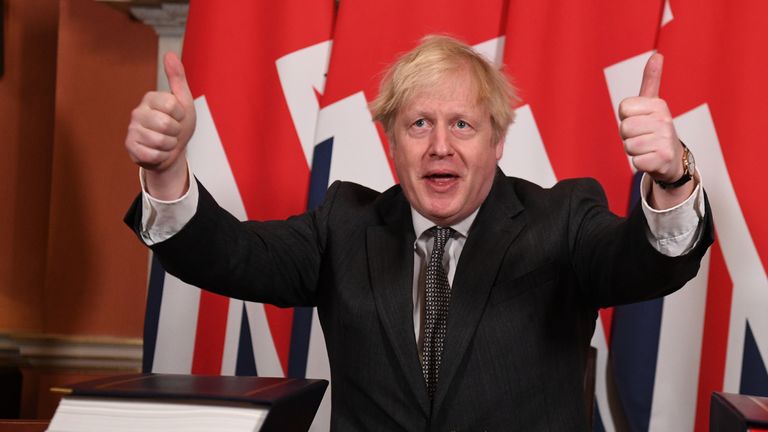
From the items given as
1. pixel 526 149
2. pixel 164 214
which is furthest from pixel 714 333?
pixel 164 214

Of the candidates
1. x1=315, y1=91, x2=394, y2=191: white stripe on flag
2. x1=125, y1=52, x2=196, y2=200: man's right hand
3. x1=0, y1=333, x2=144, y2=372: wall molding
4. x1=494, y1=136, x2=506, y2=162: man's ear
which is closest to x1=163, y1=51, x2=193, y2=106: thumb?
x1=125, y1=52, x2=196, y2=200: man's right hand

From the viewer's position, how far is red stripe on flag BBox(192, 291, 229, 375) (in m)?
2.10

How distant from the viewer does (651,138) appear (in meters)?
0.99

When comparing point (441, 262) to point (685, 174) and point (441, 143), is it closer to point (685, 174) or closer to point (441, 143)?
point (441, 143)

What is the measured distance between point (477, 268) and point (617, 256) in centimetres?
22

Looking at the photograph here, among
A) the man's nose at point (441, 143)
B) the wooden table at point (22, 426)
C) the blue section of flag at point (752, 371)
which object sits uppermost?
the man's nose at point (441, 143)

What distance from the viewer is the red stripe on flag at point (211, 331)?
210 cm

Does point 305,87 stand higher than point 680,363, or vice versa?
point 305,87

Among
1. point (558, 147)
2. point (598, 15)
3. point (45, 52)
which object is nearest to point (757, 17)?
point (598, 15)

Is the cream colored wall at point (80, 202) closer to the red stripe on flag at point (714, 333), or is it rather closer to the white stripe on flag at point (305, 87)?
the white stripe on flag at point (305, 87)

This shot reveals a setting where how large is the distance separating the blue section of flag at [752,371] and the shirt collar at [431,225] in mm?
806

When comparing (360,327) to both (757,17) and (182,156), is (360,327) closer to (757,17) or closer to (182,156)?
(182,156)

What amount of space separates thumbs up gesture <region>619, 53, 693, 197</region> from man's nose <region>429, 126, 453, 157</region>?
13.9 inches

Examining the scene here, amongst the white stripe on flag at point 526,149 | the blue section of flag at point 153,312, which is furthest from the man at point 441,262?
the blue section of flag at point 153,312
